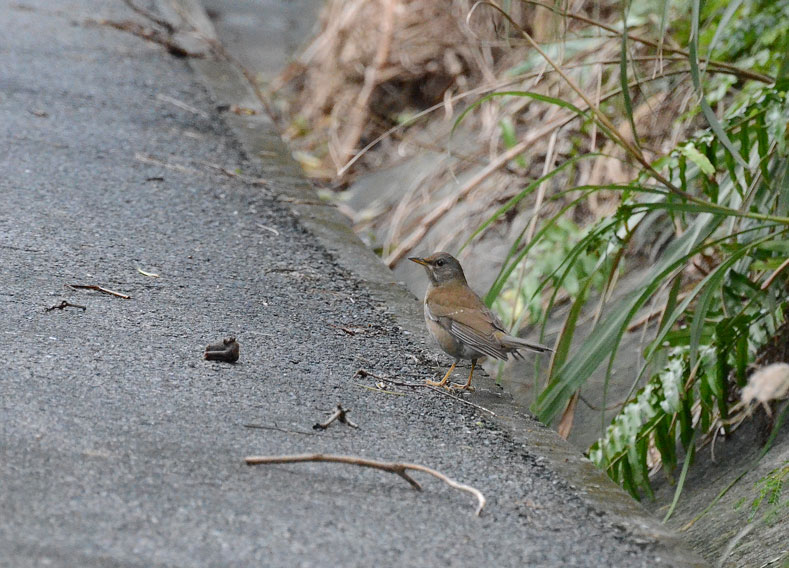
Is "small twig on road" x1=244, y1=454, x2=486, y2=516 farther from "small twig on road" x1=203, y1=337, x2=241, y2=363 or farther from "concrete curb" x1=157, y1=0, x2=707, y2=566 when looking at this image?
Result: "small twig on road" x1=203, y1=337, x2=241, y2=363

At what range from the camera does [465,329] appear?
2.98m

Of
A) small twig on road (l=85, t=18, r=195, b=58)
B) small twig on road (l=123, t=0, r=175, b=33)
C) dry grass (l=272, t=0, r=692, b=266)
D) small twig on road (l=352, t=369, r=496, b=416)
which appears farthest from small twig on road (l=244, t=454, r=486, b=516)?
small twig on road (l=123, t=0, r=175, b=33)

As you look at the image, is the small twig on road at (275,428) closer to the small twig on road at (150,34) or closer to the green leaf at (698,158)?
the green leaf at (698,158)

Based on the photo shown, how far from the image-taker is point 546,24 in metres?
6.41

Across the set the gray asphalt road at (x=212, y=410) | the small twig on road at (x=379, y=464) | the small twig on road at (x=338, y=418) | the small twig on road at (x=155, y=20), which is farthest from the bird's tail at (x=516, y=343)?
the small twig on road at (x=155, y=20)

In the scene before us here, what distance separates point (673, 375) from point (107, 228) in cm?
201

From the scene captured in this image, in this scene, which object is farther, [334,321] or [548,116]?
[548,116]

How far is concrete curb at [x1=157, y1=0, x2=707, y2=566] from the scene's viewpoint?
7.13 ft

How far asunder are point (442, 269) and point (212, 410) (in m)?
1.34

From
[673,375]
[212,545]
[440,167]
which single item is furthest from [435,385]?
[440,167]

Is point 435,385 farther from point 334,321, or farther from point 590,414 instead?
point 590,414

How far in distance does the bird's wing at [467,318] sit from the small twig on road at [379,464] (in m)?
0.76

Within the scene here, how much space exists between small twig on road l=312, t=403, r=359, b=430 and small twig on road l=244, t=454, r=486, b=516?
18cm

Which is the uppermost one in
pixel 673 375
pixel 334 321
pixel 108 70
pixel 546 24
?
pixel 546 24
